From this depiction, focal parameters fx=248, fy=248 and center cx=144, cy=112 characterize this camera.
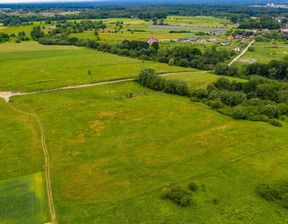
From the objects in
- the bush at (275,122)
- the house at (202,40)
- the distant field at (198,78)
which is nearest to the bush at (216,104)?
the bush at (275,122)

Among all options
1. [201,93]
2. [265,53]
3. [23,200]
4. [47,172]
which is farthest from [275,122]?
[265,53]

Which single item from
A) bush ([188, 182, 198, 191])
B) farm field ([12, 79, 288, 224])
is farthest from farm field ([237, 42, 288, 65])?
bush ([188, 182, 198, 191])

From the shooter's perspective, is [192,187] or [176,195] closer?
[176,195]

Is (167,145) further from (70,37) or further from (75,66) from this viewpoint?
(70,37)

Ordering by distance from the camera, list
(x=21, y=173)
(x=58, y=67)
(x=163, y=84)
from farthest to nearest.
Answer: (x=58, y=67), (x=163, y=84), (x=21, y=173)

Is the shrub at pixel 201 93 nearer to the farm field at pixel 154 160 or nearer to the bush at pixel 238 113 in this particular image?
the farm field at pixel 154 160

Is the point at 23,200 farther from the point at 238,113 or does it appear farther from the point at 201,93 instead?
the point at 201,93
